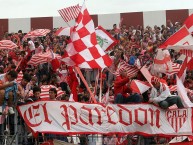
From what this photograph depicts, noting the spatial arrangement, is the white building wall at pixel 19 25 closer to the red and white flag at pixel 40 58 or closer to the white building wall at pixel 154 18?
the white building wall at pixel 154 18

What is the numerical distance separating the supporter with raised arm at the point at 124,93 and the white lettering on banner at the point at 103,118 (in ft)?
1.59

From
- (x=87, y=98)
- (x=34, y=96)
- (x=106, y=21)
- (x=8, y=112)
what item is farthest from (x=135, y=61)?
(x=106, y=21)

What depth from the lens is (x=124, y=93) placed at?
1625 centimetres

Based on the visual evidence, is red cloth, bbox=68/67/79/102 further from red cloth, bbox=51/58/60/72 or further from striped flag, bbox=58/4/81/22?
red cloth, bbox=51/58/60/72

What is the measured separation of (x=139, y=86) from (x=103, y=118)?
240cm

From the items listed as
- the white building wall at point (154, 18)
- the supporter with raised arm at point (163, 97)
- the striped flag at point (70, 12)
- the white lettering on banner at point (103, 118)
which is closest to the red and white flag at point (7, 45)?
the striped flag at point (70, 12)

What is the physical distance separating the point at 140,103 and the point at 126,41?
12374 mm

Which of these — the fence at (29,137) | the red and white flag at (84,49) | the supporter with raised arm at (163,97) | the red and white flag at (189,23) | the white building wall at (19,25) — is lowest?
the fence at (29,137)

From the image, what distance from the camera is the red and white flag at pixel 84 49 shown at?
16359 mm

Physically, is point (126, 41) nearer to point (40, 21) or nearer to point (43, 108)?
point (40, 21)

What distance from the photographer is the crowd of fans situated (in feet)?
50.8

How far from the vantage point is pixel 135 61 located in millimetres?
21891

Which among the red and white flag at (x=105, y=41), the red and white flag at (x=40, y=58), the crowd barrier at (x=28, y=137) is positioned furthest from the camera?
the red and white flag at (x=40, y=58)

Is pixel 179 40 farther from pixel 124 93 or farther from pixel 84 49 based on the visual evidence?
pixel 84 49
